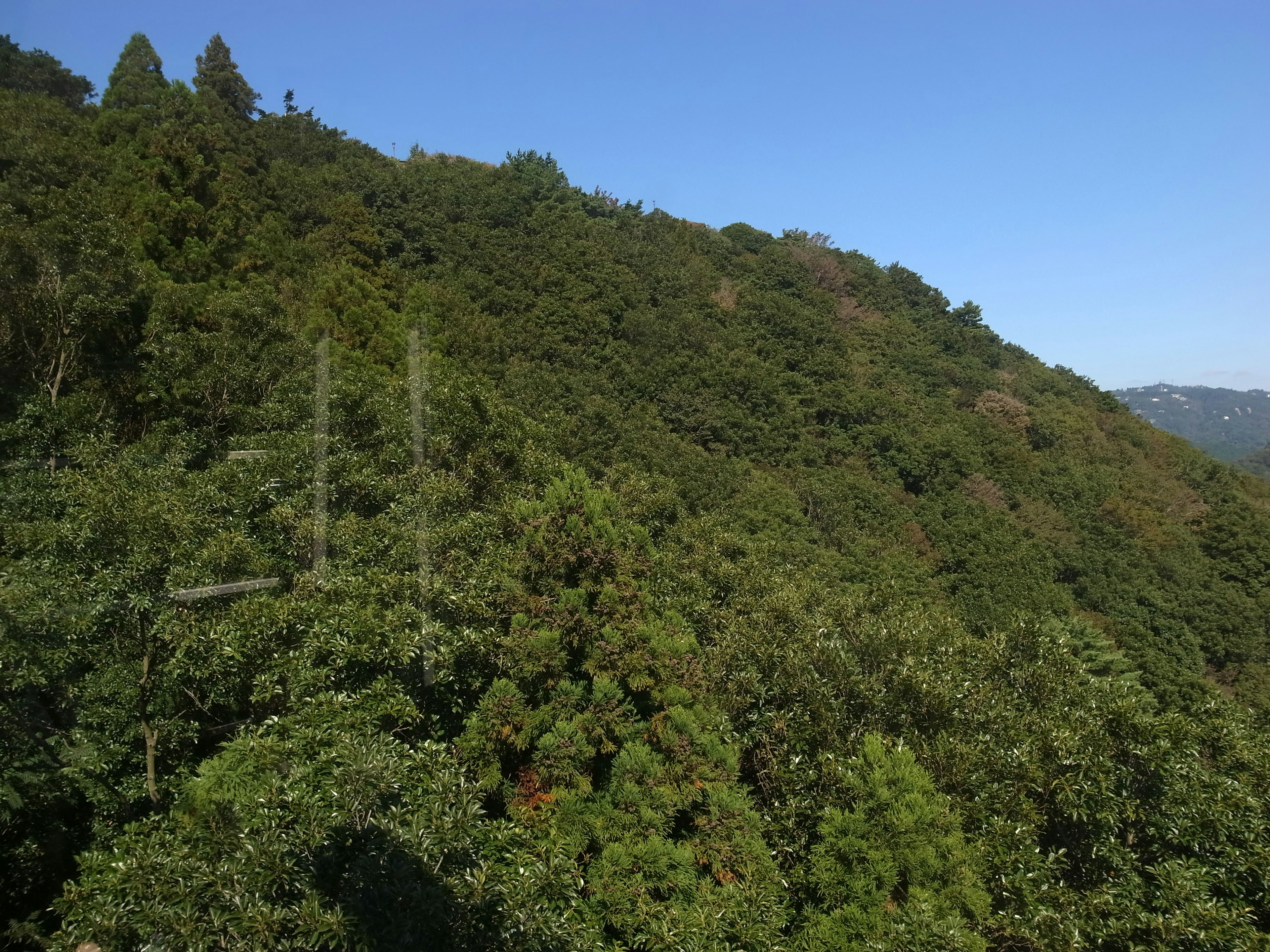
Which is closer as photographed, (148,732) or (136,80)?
(148,732)

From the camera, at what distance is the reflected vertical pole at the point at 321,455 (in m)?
10.6

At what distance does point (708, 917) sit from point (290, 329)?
17.4 meters

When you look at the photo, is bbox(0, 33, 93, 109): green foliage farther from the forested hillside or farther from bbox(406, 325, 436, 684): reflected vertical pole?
bbox(406, 325, 436, 684): reflected vertical pole

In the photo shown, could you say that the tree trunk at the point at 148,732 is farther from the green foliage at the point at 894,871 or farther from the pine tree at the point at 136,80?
the pine tree at the point at 136,80

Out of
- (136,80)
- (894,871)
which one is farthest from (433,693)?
(136,80)

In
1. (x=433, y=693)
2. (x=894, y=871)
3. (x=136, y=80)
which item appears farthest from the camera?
(x=136, y=80)

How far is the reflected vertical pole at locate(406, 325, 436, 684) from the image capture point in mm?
8633

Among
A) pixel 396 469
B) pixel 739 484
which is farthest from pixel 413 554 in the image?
pixel 739 484

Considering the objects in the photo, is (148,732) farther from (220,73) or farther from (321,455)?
(220,73)

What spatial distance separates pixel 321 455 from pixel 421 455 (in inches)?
80.7

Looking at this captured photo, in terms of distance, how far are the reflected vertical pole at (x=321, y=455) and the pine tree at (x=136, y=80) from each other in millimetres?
19444

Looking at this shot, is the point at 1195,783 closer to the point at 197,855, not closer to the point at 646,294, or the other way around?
the point at 197,855

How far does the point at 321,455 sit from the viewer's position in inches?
509

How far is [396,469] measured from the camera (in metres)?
14.2
